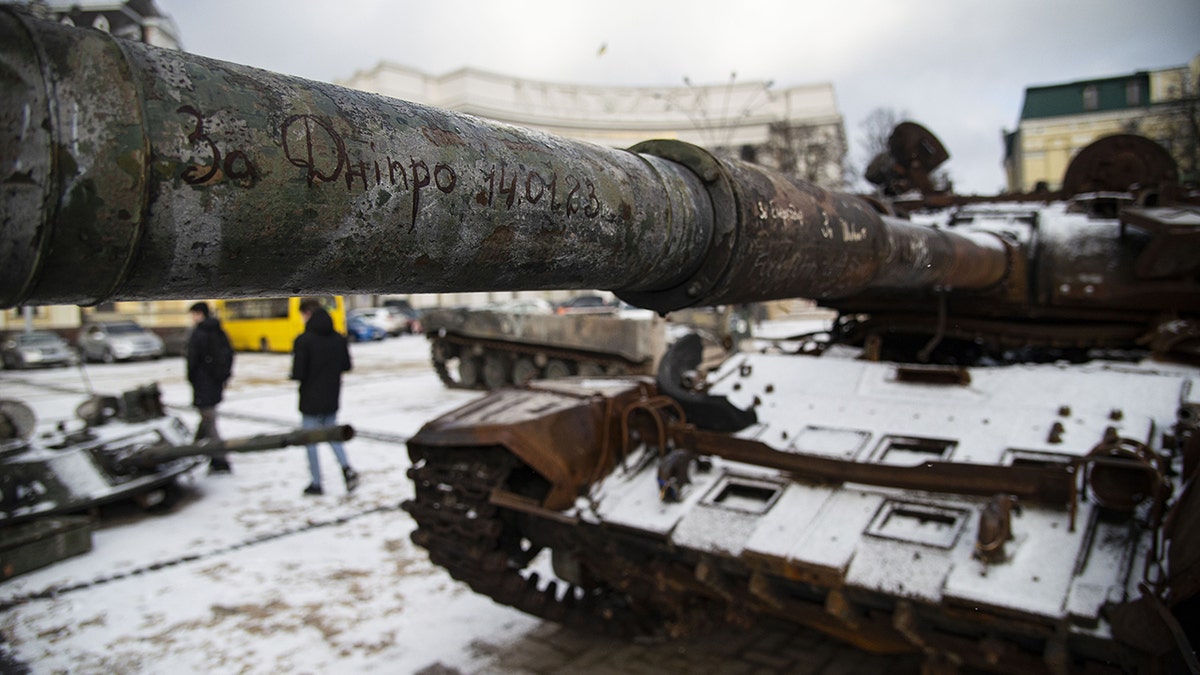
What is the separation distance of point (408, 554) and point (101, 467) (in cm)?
242

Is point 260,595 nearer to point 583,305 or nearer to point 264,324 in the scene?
point 264,324

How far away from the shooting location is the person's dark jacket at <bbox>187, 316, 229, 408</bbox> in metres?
7.54

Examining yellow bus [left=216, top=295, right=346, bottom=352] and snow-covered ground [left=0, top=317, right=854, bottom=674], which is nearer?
snow-covered ground [left=0, top=317, right=854, bottom=674]

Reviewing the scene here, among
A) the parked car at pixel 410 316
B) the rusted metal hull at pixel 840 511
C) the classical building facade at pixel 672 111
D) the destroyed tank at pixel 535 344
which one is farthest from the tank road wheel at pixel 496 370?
the parked car at pixel 410 316

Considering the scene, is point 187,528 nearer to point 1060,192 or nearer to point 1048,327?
point 1048,327

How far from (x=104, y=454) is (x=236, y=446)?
1069mm

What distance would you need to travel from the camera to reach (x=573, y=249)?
1.50m

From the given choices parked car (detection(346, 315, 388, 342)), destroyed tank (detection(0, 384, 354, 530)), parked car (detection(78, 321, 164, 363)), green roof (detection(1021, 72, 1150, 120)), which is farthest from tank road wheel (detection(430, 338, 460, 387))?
green roof (detection(1021, 72, 1150, 120))

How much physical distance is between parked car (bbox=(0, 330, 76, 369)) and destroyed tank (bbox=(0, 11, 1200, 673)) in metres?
20.4

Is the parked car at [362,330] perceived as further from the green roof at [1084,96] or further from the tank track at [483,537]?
the tank track at [483,537]

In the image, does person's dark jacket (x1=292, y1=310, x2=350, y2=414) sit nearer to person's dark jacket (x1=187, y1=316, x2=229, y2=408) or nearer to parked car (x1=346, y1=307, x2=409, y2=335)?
person's dark jacket (x1=187, y1=316, x2=229, y2=408)

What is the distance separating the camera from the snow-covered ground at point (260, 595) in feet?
13.7

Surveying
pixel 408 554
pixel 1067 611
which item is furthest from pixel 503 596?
pixel 1067 611


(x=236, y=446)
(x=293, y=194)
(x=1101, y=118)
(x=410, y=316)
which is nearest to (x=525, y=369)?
(x=236, y=446)
